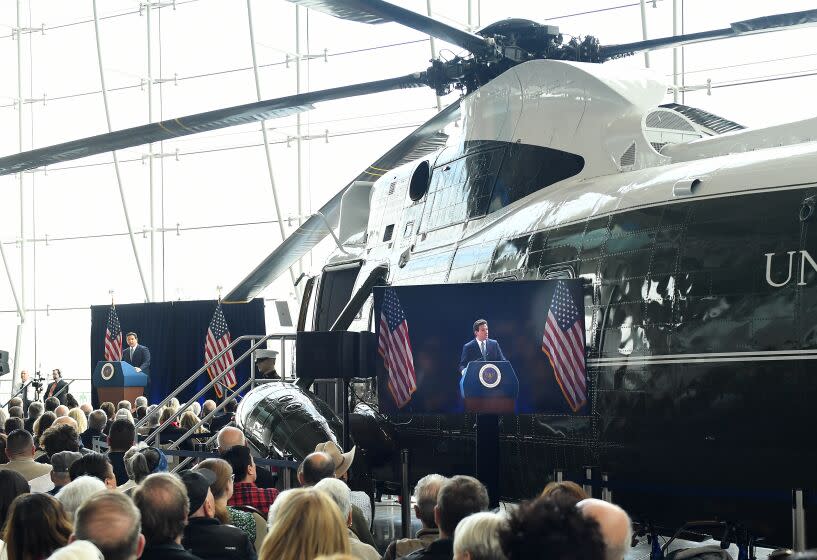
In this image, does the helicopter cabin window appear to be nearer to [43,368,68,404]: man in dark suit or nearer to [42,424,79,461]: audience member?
[42,424,79,461]: audience member

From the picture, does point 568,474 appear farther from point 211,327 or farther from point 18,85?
point 18,85

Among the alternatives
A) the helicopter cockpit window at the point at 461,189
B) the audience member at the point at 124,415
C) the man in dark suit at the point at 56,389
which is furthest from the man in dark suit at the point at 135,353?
the helicopter cockpit window at the point at 461,189

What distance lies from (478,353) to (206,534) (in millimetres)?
3414

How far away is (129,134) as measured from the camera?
10.2m

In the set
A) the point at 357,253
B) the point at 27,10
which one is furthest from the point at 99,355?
the point at 357,253

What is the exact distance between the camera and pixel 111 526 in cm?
364

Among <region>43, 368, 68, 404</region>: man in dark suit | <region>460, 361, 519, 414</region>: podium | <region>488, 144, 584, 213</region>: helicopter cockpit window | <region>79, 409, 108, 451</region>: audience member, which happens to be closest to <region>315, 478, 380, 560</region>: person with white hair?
<region>460, 361, 519, 414</region>: podium

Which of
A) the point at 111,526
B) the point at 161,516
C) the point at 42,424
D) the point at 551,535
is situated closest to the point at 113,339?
the point at 42,424

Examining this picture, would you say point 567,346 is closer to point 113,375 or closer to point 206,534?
point 206,534

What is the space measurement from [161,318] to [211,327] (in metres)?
3.29

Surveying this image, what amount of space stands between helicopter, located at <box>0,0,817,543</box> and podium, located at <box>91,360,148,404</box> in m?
4.11

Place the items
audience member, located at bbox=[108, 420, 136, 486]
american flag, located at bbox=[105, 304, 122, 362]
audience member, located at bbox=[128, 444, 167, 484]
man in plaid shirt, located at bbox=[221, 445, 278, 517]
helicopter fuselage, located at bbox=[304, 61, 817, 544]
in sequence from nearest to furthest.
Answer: helicopter fuselage, located at bbox=[304, 61, 817, 544], man in plaid shirt, located at bbox=[221, 445, 278, 517], audience member, located at bbox=[128, 444, 167, 484], audience member, located at bbox=[108, 420, 136, 486], american flag, located at bbox=[105, 304, 122, 362]

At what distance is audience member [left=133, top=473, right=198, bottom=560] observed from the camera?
4105mm

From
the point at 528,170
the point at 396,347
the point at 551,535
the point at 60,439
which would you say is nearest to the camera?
the point at 551,535
